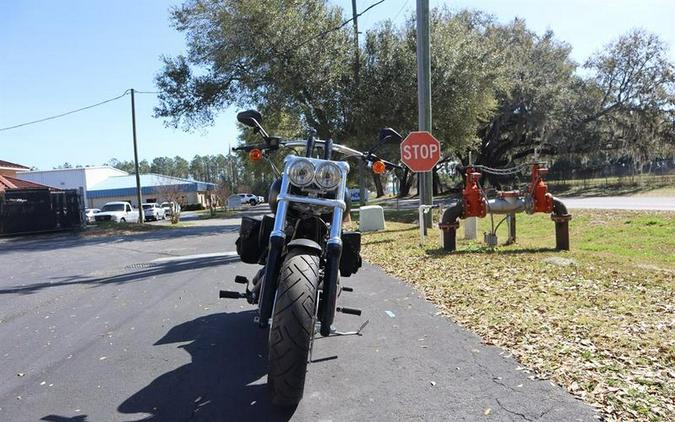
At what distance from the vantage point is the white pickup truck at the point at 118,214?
30.2 meters

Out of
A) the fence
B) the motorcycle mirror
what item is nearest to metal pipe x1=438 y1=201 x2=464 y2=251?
the motorcycle mirror

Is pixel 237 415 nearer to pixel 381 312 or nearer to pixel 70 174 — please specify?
pixel 381 312

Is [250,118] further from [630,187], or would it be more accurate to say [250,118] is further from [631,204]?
[630,187]

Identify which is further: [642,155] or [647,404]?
[642,155]

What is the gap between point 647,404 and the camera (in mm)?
3238

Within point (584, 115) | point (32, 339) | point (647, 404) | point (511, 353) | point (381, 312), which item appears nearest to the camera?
point (647, 404)

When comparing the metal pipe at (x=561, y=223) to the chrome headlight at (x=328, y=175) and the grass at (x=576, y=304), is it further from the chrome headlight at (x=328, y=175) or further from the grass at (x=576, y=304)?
the chrome headlight at (x=328, y=175)

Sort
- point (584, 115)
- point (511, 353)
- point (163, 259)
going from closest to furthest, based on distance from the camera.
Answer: point (511, 353) → point (163, 259) → point (584, 115)

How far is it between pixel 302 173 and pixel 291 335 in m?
1.19

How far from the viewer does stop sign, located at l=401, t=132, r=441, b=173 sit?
11.7m

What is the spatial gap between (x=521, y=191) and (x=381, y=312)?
5.39 metres

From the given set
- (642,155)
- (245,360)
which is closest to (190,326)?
(245,360)

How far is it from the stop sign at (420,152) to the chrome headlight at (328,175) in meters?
8.05

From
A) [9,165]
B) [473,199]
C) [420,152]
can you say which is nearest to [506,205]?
[473,199]
